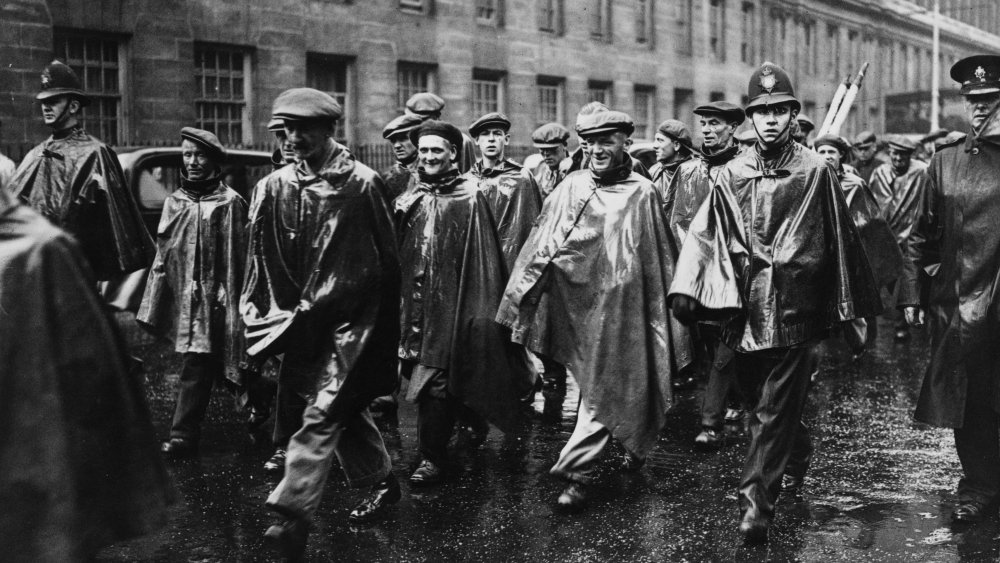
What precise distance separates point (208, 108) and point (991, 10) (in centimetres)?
6147

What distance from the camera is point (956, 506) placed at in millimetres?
6082

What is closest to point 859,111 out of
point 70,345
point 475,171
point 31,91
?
point 31,91

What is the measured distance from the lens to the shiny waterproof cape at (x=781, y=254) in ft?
18.1

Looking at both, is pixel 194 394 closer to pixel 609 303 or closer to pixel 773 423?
pixel 609 303

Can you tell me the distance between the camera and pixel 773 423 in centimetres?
556

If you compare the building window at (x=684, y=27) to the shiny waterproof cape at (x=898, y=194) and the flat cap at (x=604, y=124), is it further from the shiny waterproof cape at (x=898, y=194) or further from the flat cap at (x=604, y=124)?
the flat cap at (x=604, y=124)

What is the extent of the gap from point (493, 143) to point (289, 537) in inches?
210

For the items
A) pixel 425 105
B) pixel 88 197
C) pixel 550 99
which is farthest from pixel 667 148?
pixel 550 99

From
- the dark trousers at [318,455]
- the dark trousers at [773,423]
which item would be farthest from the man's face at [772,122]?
the dark trousers at [318,455]

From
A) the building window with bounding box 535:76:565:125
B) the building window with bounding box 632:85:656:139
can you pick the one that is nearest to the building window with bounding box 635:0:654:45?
the building window with bounding box 632:85:656:139

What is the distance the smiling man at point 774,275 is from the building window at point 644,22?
28.5 meters

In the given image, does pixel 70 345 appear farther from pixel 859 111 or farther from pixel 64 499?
pixel 859 111

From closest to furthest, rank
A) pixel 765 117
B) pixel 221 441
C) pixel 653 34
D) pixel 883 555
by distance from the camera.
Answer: pixel 883 555
pixel 765 117
pixel 221 441
pixel 653 34

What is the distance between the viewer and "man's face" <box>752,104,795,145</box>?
570 cm
